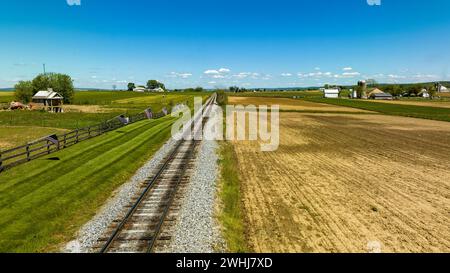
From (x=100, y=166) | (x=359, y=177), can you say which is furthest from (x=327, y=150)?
(x=100, y=166)

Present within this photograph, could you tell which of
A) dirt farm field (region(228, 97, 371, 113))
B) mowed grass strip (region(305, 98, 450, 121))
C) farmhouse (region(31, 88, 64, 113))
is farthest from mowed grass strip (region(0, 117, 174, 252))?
dirt farm field (region(228, 97, 371, 113))

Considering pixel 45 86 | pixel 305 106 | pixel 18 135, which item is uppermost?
pixel 45 86

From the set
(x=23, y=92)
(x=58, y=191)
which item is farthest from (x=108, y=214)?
(x=23, y=92)

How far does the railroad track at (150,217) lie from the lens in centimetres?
1187

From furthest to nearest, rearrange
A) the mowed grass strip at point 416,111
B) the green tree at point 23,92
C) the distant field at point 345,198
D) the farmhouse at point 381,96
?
the farmhouse at point 381,96 → the green tree at point 23,92 → the mowed grass strip at point 416,111 → the distant field at point 345,198

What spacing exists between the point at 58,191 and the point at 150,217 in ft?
22.1

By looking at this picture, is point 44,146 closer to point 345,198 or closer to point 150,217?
point 150,217

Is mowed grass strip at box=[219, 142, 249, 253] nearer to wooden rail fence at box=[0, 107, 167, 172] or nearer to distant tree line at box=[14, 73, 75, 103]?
wooden rail fence at box=[0, 107, 167, 172]

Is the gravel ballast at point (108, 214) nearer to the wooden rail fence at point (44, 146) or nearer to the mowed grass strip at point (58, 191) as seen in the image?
the mowed grass strip at point (58, 191)

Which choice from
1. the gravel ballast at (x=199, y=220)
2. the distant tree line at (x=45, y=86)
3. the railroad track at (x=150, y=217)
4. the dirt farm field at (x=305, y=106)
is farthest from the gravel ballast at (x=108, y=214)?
the distant tree line at (x=45, y=86)

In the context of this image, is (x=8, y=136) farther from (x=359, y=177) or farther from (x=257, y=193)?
(x=359, y=177)

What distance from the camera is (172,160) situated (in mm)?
26391

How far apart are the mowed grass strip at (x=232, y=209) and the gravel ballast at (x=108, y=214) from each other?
5.04 metres

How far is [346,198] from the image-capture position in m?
17.8
